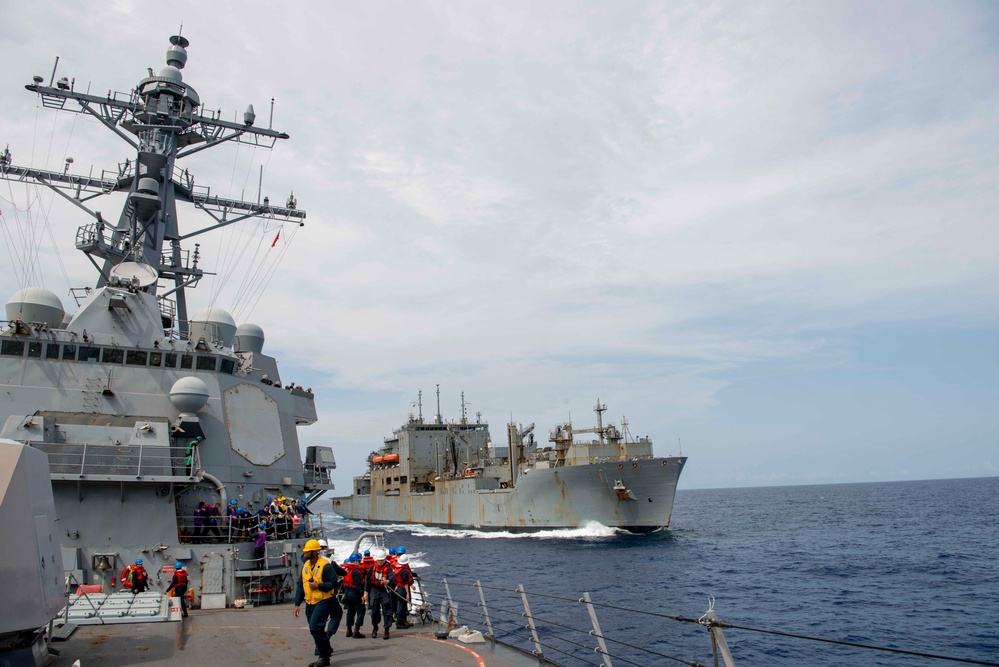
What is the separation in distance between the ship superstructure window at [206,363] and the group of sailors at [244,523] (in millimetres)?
3222

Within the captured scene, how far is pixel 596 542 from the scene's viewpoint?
117 feet

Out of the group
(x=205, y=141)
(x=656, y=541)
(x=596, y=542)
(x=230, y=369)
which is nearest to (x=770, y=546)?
(x=656, y=541)

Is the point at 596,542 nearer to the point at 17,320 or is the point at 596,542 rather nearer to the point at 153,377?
the point at 153,377

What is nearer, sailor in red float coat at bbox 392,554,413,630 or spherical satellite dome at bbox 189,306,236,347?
sailor in red float coat at bbox 392,554,413,630

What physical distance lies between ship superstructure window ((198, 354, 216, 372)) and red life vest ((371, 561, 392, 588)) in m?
7.95

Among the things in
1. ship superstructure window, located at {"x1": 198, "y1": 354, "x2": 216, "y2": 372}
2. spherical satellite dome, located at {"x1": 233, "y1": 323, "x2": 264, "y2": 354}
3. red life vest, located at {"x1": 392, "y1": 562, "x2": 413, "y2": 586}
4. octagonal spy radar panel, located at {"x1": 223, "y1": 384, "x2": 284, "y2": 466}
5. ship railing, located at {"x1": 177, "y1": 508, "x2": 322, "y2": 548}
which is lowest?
red life vest, located at {"x1": 392, "y1": 562, "x2": 413, "y2": 586}

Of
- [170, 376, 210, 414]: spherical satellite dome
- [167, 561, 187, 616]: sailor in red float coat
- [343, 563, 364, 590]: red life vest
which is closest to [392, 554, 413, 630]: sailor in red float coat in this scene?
[343, 563, 364, 590]: red life vest

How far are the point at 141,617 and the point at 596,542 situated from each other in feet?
98.7

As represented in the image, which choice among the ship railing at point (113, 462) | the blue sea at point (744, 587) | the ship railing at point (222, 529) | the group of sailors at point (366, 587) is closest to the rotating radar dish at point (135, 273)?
the ship railing at point (113, 462)

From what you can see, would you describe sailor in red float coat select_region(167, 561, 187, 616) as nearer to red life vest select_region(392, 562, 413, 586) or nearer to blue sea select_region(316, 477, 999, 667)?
red life vest select_region(392, 562, 413, 586)

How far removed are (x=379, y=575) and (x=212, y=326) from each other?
10.2 meters

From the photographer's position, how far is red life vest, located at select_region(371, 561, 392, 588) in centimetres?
850

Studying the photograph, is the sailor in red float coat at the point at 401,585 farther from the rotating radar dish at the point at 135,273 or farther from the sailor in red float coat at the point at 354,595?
the rotating radar dish at the point at 135,273

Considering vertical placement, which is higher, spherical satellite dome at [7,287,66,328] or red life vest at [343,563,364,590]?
spherical satellite dome at [7,287,66,328]
